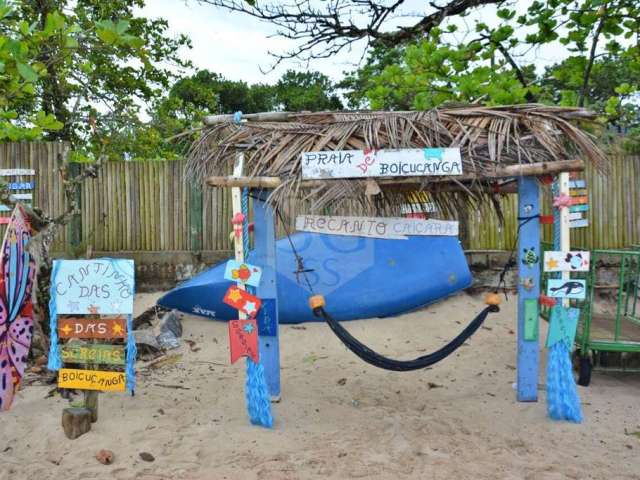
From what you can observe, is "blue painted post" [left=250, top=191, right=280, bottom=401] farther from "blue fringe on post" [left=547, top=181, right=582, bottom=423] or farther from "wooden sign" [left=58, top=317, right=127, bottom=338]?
"blue fringe on post" [left=547, top=181, right=582, bottom=423]

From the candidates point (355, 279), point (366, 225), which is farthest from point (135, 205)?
point (366, 225)

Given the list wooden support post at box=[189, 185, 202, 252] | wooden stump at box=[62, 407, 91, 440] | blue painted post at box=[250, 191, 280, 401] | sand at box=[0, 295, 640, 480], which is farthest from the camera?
wooden support post at box=[189, 185, 202, 252]

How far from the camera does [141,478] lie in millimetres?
3266

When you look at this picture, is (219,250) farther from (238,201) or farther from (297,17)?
(238,201)

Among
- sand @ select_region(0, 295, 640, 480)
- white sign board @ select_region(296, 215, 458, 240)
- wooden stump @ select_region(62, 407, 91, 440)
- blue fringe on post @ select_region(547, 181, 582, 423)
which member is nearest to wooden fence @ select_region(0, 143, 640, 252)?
sand @ select_region(0, 295, 640, 480)

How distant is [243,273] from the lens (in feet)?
12.9

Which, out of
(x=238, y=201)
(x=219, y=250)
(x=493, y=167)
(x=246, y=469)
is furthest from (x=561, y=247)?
(x=219, y=250)

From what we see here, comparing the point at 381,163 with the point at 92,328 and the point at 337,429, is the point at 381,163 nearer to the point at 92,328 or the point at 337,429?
the point at 337,429

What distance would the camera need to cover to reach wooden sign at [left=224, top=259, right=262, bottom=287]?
12.9ft

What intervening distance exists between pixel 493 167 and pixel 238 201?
1.83 m

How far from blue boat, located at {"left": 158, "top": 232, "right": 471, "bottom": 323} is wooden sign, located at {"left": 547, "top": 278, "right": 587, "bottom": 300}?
2943mm

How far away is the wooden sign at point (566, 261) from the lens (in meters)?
3.83

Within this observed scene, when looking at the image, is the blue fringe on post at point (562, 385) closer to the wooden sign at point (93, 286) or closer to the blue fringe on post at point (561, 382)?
the blue fringe on post at point (561, 382)

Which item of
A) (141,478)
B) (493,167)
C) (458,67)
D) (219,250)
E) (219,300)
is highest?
(458,67)
